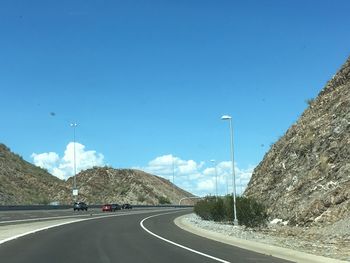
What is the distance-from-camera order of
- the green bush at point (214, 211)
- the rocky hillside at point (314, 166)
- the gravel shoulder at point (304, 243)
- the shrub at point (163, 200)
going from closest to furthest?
the gravel shoulder at point (304, 243) < the rocky hillside at point (314, 166) < the green bush at point (214, 211) < the shrub at point (163, 200)

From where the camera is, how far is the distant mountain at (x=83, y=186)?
10706cm

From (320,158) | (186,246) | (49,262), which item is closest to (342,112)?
(320,158)

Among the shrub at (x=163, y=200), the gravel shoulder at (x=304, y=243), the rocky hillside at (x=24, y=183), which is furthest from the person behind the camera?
the shrub at (x=163, y=200)

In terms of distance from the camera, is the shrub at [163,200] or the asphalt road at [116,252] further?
the shrub at [163,200]

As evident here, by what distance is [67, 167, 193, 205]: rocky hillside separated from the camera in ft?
511

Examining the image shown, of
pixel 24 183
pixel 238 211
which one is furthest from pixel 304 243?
pixel 24 183

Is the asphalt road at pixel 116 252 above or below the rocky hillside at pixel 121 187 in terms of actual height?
below

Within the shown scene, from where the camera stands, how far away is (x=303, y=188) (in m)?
44.2

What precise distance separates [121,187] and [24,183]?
53426mm

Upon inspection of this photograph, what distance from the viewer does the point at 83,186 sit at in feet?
534

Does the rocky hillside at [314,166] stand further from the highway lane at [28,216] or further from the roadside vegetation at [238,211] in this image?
the highway lane at [28,216]

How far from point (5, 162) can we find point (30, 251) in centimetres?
9894

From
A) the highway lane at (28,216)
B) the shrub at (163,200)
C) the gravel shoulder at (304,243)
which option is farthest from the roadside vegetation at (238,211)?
the shrub at (163,200)

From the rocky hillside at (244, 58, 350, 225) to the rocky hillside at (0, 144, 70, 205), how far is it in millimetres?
52381
